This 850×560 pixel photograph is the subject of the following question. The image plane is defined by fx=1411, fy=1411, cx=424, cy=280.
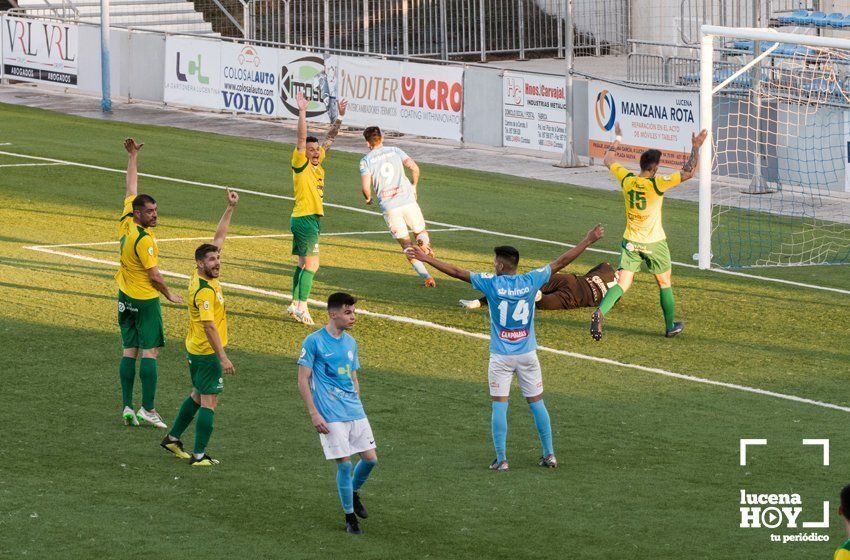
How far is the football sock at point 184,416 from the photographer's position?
39.2 ft

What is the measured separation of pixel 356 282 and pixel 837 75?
1287 cm

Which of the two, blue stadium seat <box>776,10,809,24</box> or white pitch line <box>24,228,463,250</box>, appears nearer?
white pitch line <box>24,228,463,250</box>

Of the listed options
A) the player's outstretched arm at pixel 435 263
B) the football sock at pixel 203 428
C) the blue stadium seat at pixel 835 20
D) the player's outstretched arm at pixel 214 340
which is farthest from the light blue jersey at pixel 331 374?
the blue stadium seat at pixel 835 20

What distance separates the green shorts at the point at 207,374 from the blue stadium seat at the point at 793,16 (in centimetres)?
2642

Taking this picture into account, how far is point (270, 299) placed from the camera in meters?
18.6

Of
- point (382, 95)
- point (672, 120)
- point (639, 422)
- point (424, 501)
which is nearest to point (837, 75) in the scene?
point (672, 120)

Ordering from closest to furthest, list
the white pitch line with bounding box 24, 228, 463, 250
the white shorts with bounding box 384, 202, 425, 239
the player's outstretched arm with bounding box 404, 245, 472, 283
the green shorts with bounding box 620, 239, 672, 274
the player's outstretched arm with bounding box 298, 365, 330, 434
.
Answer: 1. the player's outstretched arm with bounding box 298, 365, 330, 434
2. the player's outstretched arm with bounding box 404, 245, 472, 283
3. the green shorts with bounding box 620, 239, 672, 274
4. the white shorts with bounding box 384, 202, 425, 239
5. the white pitch line with bounding box 24, 228, 463, 250

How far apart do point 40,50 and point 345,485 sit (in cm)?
3286

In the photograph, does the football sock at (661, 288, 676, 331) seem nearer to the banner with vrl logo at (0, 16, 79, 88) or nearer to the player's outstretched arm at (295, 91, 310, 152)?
the player's outstretched arm at (295, 91, 310, 152)

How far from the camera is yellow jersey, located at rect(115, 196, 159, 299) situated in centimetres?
1284

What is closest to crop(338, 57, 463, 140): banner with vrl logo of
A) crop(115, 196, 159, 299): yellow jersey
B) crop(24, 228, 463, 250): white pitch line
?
crop(24, 228, 463, 250): white pitch line

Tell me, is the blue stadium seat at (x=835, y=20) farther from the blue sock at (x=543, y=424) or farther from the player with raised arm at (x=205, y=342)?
the player with raised arm at (x=205, y=342)

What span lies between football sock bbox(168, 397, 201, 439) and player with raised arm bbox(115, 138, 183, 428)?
3.05 ft

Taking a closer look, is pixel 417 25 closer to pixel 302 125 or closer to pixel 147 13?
pixel 147 13
